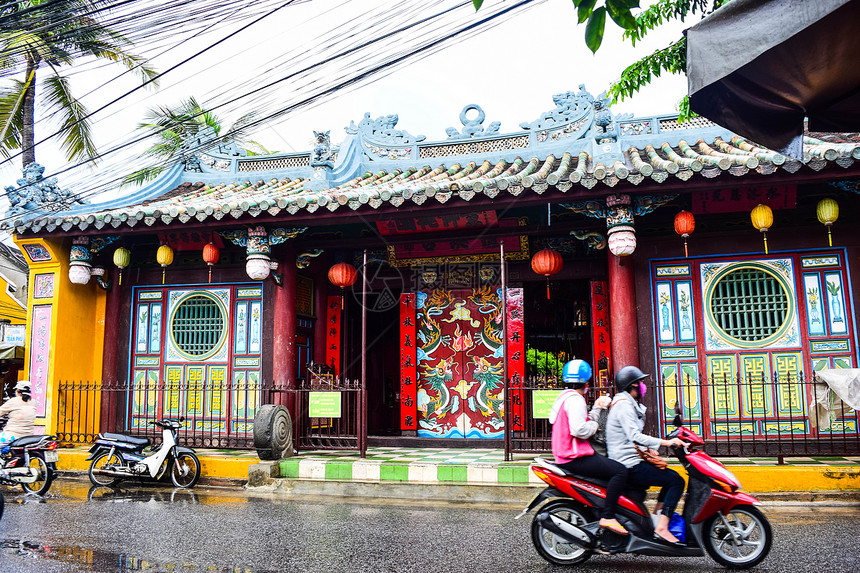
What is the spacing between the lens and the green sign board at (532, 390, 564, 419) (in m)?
8.00

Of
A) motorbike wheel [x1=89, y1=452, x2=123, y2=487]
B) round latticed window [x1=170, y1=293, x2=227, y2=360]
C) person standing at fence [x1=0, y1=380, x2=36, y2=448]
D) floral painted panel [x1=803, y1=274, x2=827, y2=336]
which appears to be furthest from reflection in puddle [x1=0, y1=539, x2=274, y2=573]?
floral painted panel [x1=803, y1=274, x2=827, y2=336]

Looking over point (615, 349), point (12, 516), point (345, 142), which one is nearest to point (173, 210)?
point (345, 142)

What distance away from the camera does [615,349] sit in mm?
8383

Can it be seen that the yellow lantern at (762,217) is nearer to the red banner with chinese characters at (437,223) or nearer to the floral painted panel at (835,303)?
the floral painted panel at (835,303)

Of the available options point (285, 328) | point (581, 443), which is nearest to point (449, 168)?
point (285, 328)

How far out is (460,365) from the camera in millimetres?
10516

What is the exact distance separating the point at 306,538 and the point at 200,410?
528cm

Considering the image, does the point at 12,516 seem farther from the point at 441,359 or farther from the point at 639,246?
the point at 639,246

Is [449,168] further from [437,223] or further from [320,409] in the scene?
[320,409]

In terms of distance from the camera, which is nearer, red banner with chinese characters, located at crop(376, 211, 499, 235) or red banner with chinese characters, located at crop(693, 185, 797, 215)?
red banner with chinese characters, located at crop(693, 185, 797, 215)

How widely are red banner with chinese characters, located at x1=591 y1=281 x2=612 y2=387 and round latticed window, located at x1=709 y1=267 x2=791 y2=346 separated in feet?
5.61

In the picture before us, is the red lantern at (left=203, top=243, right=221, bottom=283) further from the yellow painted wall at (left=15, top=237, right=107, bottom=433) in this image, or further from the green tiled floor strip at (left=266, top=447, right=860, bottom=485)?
the green tiled floor strip at (left=266, top=447, right=860, bottom=485)

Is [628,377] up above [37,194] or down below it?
below

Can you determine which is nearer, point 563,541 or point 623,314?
point 563,541
